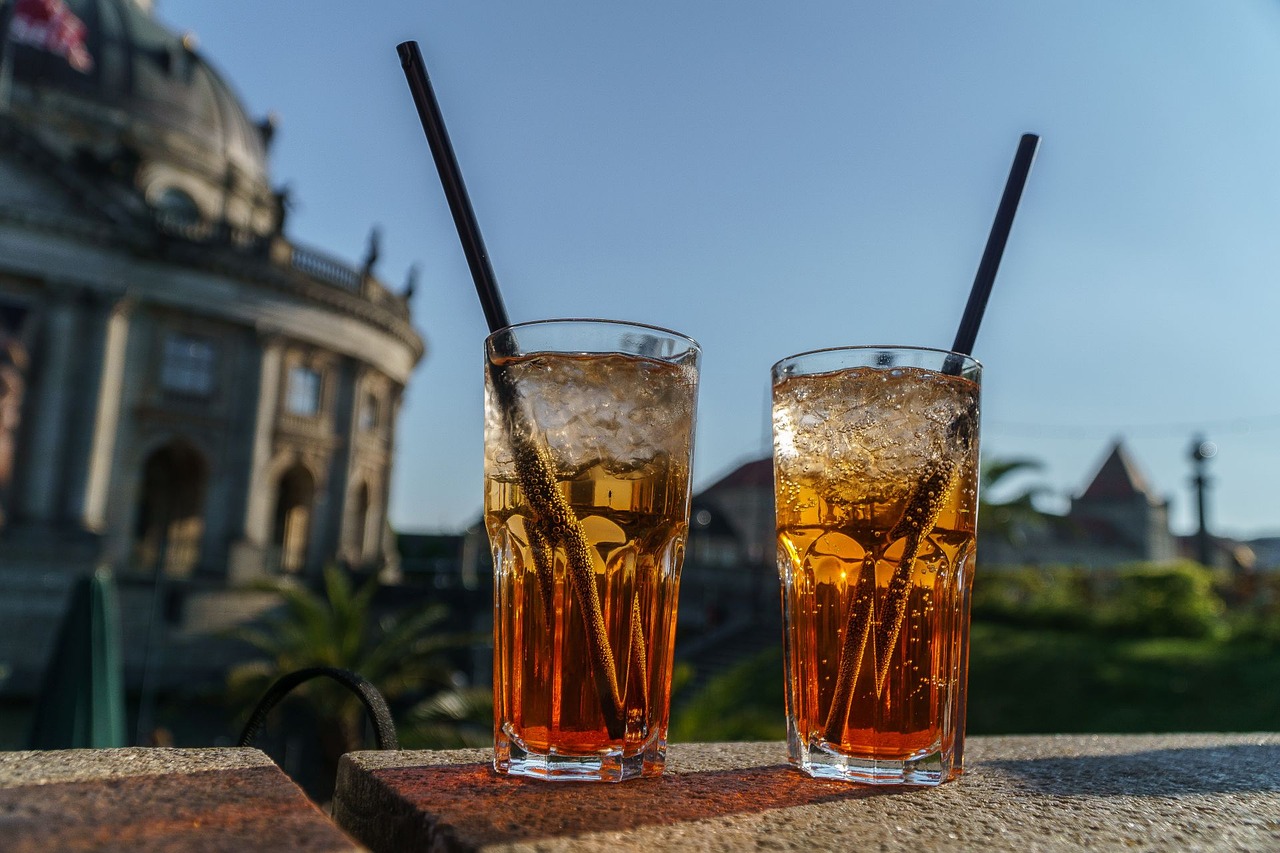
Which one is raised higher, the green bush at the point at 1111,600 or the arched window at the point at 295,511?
the arched window at the point at 295,511

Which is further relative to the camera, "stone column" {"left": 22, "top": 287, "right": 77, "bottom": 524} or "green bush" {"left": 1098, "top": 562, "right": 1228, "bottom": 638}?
"stone column" {"left": 22, "top": 287, "right": 77, "bottom": 524}

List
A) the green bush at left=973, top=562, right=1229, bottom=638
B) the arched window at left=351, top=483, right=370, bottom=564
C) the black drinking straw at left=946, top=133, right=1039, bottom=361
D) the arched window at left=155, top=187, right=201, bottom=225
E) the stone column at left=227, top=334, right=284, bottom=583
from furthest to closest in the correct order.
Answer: the arched window at left=351, top=483, right=370, bottom=564 < the arched window at left=155, top=187, right=201, bottom=225 < the stone column at left=227, top=334, right=284, bottom=583 < the green bush at left=973, top=562, right=1229, bottom=638 < the black drinking straw at left=946, top=133, right=1039, bottom=361

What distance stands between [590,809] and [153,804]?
501mm

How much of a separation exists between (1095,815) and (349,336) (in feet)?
115

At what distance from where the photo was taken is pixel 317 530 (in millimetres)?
34062

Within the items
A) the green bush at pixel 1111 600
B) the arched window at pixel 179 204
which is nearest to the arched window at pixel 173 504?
the arched window at pixel 179 204

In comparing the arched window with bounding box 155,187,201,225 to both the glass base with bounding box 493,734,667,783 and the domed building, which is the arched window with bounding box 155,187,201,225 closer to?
the domed building

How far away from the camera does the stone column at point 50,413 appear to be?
28.2 meters

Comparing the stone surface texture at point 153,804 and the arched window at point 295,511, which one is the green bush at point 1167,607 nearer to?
the stone surface texture at point 153,804

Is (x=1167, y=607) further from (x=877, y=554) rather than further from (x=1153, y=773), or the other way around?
(x=877, y=554)

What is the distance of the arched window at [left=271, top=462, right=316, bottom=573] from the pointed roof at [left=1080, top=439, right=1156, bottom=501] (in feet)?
185

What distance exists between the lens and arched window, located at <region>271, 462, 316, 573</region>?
34062 mm

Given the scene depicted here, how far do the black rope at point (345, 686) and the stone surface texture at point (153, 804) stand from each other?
0.55 feet

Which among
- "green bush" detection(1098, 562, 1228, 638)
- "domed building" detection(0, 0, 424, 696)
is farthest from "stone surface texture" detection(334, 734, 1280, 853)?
"domed building" detection(0, 0, 424, 696)
